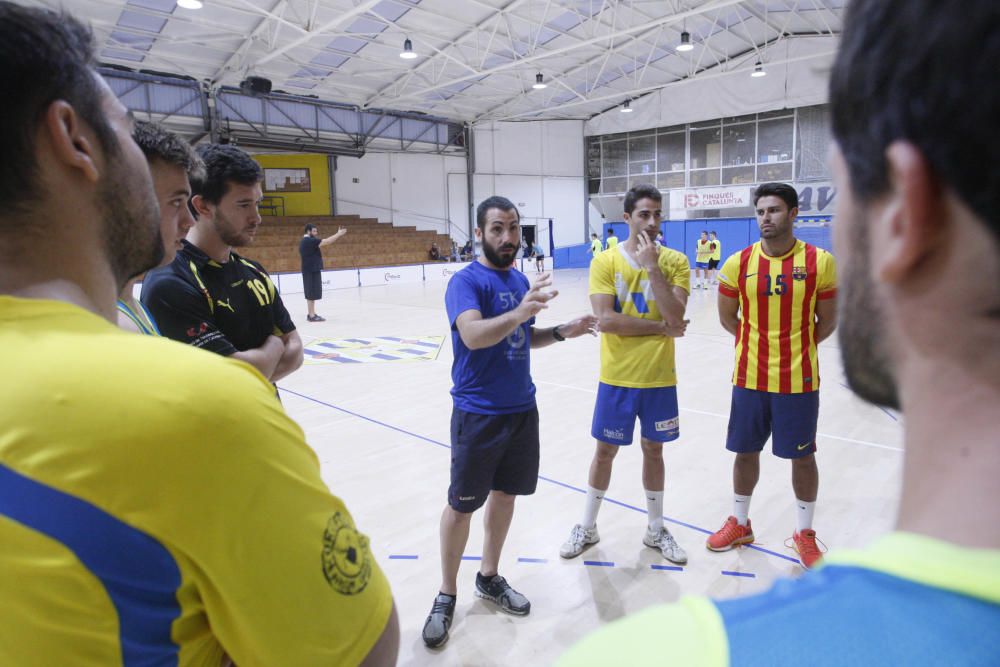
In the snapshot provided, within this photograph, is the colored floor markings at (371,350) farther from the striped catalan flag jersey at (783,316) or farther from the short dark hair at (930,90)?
the short dark hair at (930,90)

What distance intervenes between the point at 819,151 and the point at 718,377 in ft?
57.9

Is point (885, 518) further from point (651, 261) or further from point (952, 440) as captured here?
point (952, 440)

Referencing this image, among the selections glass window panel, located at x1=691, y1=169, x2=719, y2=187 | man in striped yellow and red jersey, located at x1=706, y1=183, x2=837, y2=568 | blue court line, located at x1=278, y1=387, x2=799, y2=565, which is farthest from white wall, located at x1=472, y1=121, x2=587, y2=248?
man in striped yellow and red jersey, located at x1=706, y1=183, x2=837, y2=568

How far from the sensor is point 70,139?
822mm

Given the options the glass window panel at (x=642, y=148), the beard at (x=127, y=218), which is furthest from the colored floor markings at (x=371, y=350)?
the glass window panel at (x=642, y=148)

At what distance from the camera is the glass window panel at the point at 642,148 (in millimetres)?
25328

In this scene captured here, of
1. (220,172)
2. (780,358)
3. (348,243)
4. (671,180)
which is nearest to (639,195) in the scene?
(780,358)

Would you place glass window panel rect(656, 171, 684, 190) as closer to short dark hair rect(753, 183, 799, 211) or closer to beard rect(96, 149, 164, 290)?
short dark hair rect(753, 183, 799, 211)

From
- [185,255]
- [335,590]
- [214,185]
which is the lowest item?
[335,590]

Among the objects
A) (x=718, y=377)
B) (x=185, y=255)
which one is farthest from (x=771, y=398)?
(x=718, y=377)

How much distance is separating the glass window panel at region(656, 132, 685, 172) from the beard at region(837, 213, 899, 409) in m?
26.1

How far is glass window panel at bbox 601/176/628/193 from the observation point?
26750mm

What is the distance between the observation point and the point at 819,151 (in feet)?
68.0

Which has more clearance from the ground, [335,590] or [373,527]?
[335,590]
